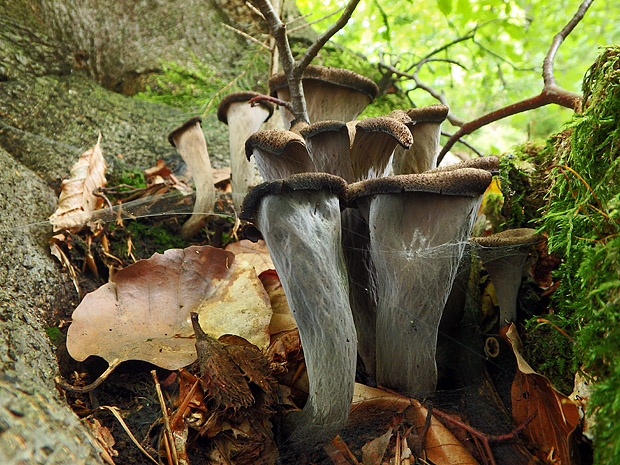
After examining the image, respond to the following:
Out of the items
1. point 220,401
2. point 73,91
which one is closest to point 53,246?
point 220,401

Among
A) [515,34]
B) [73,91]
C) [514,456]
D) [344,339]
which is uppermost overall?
[515,34]

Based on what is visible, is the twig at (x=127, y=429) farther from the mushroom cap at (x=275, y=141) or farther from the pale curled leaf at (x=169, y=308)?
the mushroom cap at (x=275, y=141)

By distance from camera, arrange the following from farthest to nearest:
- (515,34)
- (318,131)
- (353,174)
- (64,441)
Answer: (515,34) < (353,174) < (318,131) < (64,441)

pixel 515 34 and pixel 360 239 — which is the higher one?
pixel 515 34

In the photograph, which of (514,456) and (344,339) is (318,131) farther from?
(514,456)

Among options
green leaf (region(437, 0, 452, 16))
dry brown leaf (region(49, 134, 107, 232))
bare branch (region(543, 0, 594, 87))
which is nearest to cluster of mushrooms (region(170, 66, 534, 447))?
bare branch (region(543, 0, 594, 87))

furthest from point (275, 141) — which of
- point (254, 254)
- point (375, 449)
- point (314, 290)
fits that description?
point (375, 449)

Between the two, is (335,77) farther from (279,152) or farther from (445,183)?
(445,183)

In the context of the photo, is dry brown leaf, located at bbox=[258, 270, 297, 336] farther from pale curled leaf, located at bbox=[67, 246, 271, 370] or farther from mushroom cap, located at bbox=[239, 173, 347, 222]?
mushroom cap, located at bbox=[239, 173, 347, 222]
